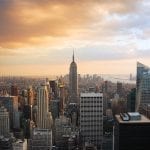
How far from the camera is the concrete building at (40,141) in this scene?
10.0 meters

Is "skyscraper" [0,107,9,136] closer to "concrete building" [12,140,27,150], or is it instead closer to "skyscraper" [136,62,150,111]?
"concrete building" [12,140,27,150]

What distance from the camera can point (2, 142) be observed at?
396 inches

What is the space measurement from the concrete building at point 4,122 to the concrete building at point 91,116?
222cm

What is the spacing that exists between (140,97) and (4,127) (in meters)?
4.19

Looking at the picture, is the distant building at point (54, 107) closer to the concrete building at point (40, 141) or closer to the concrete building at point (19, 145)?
the concrete building at point (40, 141)

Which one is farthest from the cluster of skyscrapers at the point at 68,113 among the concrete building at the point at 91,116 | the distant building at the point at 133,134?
the distant building at the point at 133,134

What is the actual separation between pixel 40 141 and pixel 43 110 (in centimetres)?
332

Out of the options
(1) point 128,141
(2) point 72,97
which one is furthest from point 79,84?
(1) point 128,141

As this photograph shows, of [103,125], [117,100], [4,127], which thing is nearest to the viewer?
[103,125]

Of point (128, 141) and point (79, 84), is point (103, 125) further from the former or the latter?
point (128, 141)

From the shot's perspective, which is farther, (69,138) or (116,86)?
(116,86)

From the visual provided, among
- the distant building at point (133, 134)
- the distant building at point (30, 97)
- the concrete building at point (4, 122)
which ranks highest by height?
the distant building at point (30, 97)

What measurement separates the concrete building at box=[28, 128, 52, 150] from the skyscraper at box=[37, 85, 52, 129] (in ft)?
4.10

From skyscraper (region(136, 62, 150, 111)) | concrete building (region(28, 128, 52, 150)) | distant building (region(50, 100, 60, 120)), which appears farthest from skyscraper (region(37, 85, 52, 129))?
skyscraper (region(136, 62, 150, 111))
